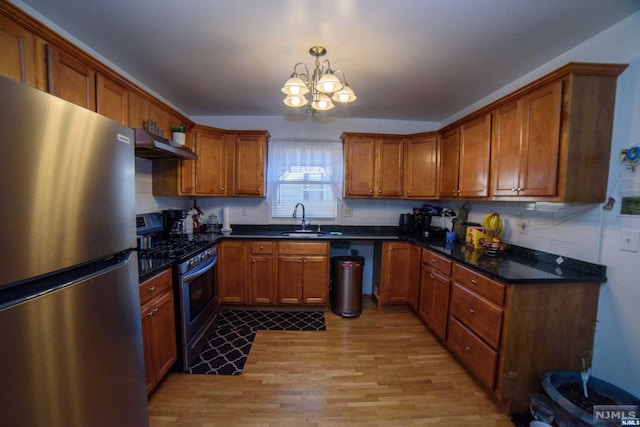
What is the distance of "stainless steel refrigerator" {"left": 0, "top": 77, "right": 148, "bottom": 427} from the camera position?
69cm

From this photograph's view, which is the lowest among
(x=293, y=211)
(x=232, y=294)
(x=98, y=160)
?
(x=232, y=294)

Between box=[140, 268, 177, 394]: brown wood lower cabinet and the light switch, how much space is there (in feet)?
9.89

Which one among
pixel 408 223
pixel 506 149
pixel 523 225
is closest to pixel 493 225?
pixel 523 225

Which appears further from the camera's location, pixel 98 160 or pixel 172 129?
pixel 172 129

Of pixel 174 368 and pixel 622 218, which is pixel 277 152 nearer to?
pixel 174 368

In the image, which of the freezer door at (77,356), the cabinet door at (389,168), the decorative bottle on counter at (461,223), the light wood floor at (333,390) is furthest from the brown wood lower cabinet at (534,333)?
the freezer door at (77,356)

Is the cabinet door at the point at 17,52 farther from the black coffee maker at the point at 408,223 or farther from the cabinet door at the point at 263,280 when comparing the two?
the black coffee maker at the point at 408,223

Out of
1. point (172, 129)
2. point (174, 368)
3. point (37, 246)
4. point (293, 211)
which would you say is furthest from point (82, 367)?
point (293, 211)

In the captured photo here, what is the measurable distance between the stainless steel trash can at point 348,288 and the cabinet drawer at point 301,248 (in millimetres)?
300

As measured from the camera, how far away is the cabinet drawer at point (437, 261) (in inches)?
88.7

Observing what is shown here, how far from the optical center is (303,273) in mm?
2920

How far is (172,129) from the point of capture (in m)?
2.61

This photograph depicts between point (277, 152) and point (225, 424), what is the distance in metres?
2.85

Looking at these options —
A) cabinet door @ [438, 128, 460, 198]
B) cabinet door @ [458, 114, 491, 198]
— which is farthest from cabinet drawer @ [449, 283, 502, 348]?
cabinet door @ [438, 128, 460, 198]
